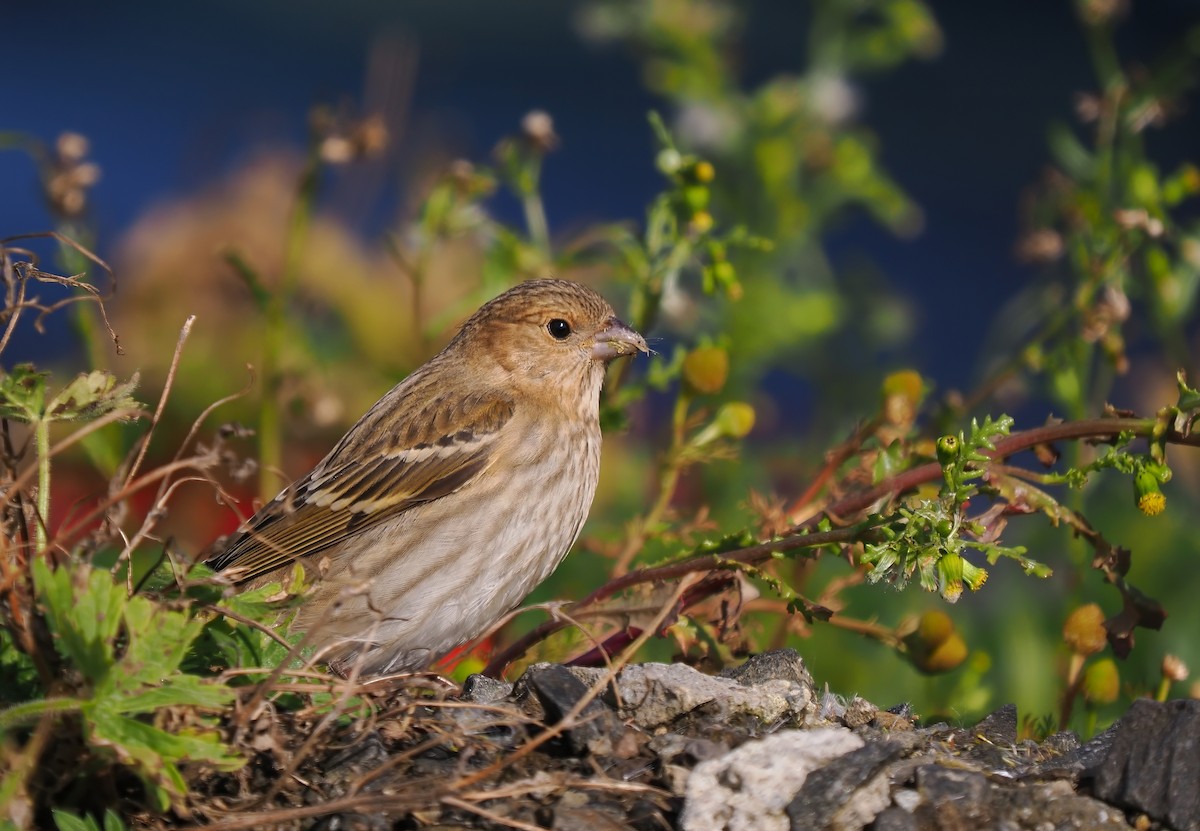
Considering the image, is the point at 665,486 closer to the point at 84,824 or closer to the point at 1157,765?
the point at 1157,765

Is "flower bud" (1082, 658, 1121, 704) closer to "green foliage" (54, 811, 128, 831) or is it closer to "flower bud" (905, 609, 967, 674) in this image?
"flower bud" (905, 609, 967, 674)

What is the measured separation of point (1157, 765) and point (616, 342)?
6.70ft

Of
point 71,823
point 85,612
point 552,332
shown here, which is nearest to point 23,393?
point 85,612

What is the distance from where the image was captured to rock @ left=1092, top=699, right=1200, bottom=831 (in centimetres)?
231

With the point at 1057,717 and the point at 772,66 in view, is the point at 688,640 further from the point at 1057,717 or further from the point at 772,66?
the point at 772,66

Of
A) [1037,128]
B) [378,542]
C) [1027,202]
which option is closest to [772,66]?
[1037,128]

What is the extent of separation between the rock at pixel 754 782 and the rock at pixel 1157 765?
42 centimetres

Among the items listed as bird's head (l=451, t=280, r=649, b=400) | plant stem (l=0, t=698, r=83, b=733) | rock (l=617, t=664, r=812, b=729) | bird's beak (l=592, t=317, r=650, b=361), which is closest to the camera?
plant stem (l=0, t=698, r=83, b=733)

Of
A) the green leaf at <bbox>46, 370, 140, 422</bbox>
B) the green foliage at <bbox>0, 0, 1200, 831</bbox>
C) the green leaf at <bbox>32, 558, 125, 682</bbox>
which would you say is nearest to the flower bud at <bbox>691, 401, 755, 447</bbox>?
the green foliage at <bbox>0, 0, 1200, 831</bbox>

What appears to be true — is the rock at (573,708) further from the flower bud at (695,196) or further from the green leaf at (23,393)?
the flower bud at (695,196)

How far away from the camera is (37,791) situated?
2197 mm

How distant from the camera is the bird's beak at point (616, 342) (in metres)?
3.91

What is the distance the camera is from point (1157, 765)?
7.73 ft

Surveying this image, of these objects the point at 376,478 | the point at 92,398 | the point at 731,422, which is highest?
the point at 92,398
